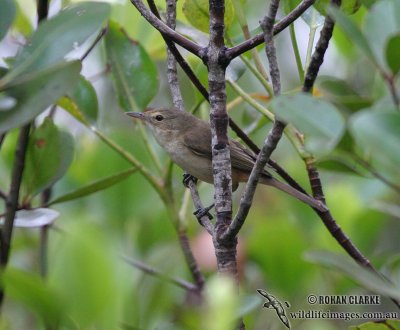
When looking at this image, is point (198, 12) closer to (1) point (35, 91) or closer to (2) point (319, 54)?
(2) point (319, 54)

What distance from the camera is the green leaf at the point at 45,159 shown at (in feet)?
8.13

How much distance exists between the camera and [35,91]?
4.62 feet

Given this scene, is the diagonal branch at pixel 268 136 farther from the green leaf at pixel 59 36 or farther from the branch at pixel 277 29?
the green leaf at pixel 59 36

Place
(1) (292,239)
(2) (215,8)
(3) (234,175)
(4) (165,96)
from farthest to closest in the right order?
(4) (165,96)
(3) (234,175)
(1) (292,239)
(2) (215,8)

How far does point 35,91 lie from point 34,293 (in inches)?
18.3

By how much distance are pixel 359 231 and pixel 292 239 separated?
1.51 ft

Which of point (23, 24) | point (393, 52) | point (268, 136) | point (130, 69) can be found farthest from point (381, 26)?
point (23, 24)

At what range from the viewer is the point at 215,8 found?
2037 mm

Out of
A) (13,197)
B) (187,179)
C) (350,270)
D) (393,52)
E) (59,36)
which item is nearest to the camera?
(350,270)

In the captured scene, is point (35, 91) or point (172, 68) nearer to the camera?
point (35, 91)

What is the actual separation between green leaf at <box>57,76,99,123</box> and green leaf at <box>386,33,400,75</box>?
1.65 meters

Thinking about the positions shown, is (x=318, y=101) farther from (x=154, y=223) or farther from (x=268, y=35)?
(x=154, y=223)

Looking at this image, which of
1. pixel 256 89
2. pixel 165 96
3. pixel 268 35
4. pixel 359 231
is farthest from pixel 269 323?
pixel 165 96

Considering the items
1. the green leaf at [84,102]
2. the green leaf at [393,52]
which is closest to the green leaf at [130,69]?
the green leaf at [84,102]
